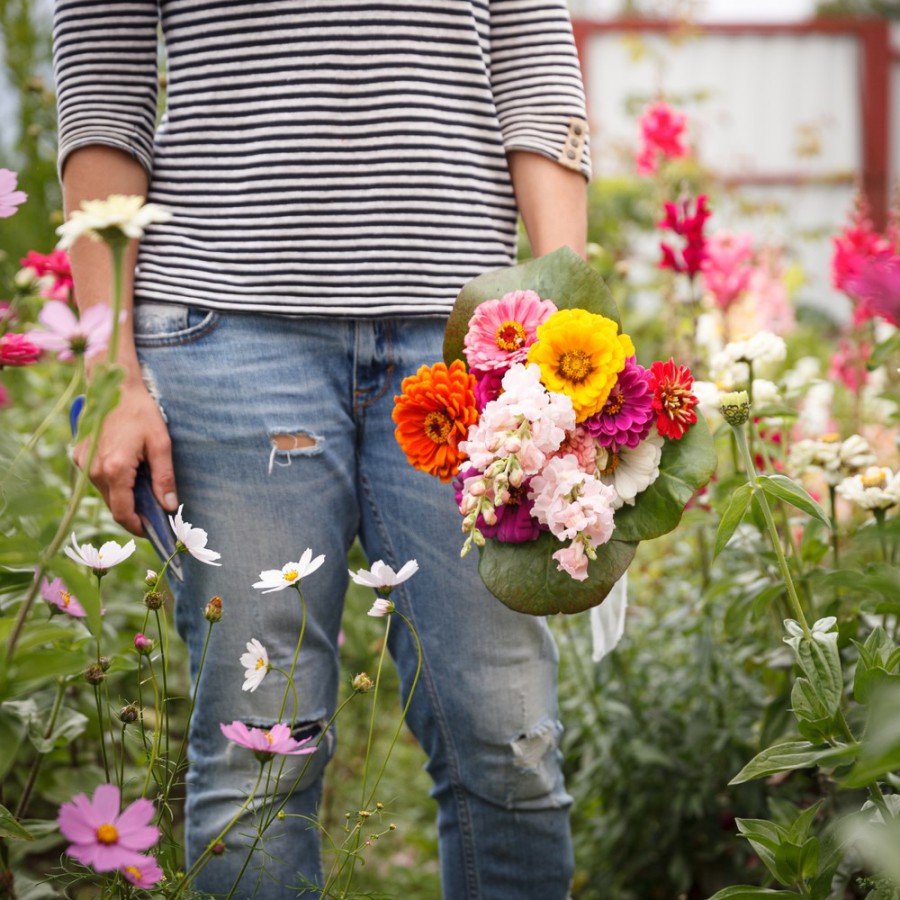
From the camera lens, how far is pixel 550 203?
48.2 inches

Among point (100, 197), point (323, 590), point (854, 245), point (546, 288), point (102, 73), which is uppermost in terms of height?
point (102, 73)

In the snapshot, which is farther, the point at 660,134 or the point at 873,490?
the point at 660,134

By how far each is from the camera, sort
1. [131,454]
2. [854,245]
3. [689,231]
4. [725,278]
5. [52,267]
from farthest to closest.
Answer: [725,278] < [854,245] < [689,231] < [52,267] < [131,454]

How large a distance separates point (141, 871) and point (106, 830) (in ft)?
0.20

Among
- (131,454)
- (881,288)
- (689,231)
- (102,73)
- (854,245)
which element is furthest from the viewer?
(854,245)

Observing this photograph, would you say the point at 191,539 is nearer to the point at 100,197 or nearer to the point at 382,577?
the point at 382,577

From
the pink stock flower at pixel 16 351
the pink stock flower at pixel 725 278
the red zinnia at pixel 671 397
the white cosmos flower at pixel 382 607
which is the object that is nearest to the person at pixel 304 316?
the pink stock flower at pixel 16 351

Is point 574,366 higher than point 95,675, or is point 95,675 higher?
point 574,366

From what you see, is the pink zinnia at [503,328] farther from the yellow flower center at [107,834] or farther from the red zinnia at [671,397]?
the yellow flower center at [107,834]

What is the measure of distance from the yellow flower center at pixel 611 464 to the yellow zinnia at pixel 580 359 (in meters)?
0.06

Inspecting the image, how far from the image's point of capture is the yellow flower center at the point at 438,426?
900 millimetres

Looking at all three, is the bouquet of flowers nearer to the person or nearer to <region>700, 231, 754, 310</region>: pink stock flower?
the person

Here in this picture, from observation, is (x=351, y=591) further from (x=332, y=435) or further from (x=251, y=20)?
(x=251, y=20)

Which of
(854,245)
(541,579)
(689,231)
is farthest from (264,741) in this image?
(854,245)
